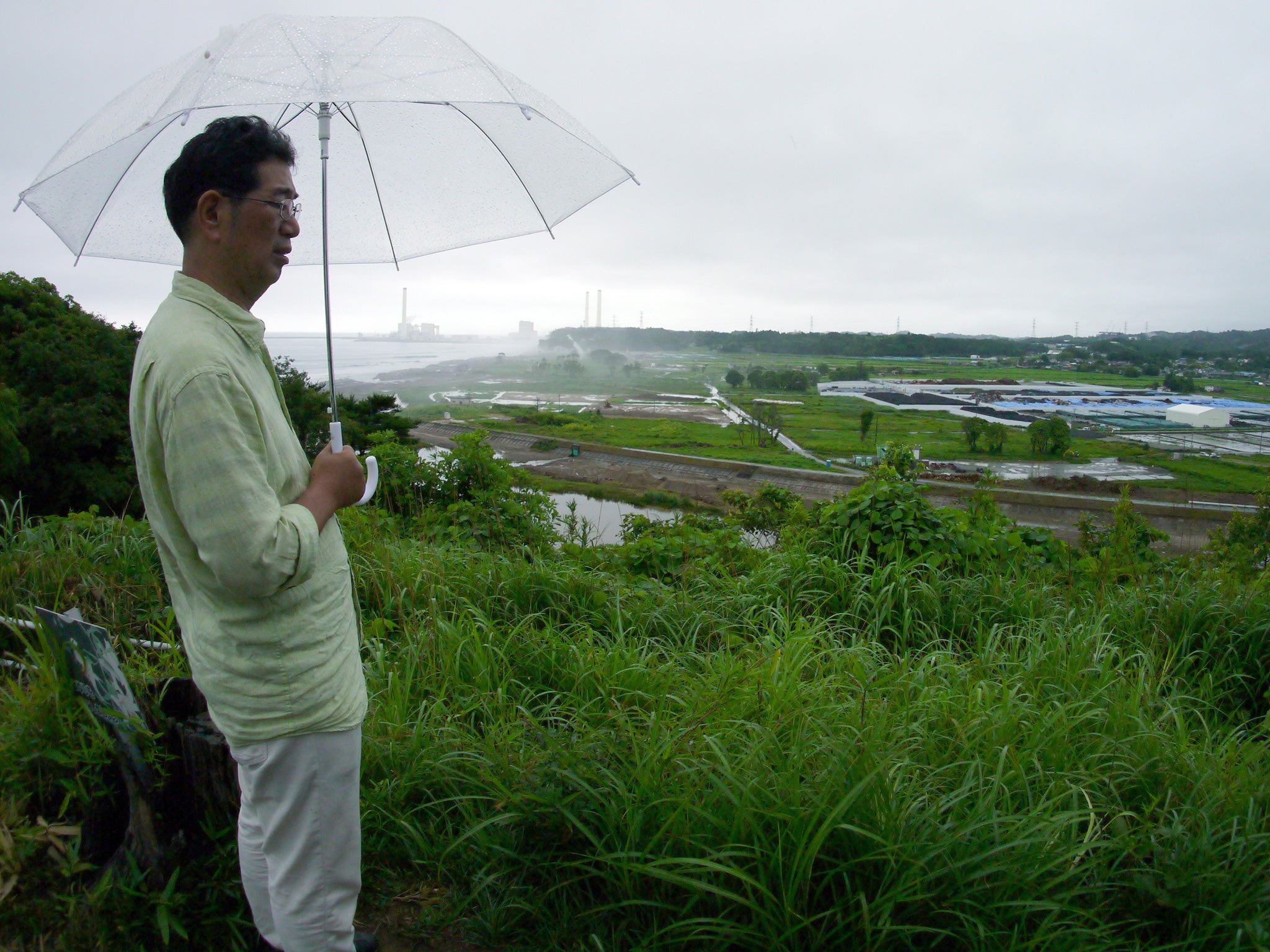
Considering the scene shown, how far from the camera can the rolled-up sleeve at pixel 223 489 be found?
3.63ft

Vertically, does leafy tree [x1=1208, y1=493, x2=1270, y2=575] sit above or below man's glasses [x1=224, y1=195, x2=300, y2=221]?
below

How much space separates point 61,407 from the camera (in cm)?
1456

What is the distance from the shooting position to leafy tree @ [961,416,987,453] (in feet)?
36.6

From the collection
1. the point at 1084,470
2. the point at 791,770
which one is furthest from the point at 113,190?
the point at 1084,470

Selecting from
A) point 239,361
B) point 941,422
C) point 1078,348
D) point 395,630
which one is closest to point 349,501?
point 239,361

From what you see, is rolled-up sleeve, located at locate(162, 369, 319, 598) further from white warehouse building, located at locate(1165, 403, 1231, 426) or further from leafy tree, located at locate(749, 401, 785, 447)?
white warehouse building, located at locate(1165, 403, 1231, 426)

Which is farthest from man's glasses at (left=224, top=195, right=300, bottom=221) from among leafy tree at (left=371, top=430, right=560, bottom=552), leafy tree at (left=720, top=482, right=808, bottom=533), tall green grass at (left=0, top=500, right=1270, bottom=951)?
leafy tree at (left=720, top=482, right=808, bottom=533)

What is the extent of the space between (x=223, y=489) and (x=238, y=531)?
2.6 inches

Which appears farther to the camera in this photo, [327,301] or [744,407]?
[744,407]

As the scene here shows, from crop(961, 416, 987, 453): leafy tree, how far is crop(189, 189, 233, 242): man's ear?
36.6ft

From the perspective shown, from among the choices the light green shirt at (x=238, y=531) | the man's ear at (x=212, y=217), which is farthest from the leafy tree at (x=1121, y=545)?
the man's ear at (x=212, y=217)

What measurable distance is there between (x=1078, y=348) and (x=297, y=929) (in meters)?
18.5

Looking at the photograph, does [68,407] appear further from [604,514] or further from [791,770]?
[791,770]

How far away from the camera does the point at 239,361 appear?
3.97ft
